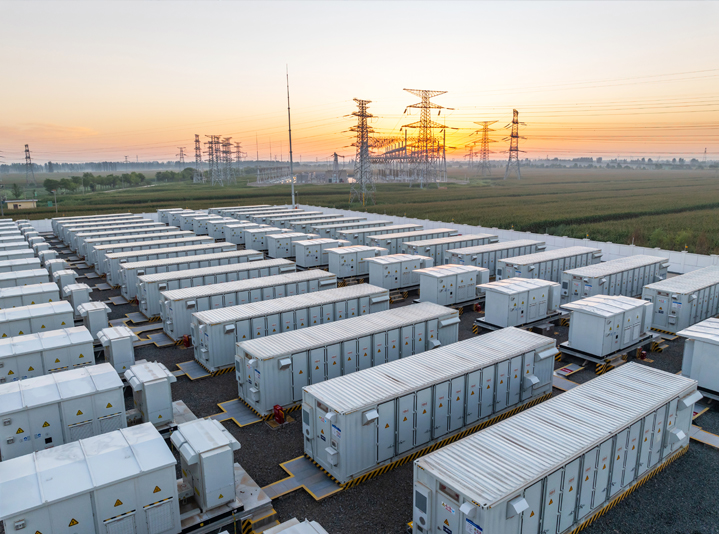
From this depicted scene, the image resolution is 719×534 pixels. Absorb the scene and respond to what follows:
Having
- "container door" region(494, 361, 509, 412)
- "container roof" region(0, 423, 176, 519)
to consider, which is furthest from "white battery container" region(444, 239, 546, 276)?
"container roof" region(0, 423, 176, 519)

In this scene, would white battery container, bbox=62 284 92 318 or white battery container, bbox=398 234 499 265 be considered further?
white battery container, bbox=398 234 499 265

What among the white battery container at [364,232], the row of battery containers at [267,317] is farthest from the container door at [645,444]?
the white battery container at [364,232]

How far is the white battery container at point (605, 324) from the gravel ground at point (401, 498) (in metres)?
5.21

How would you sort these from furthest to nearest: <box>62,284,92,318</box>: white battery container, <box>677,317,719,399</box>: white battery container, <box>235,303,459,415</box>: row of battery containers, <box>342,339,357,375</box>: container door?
1. <box>62,284,92,318</box>: white battery container
2. <box>342,339,357,375</box>: container door
3. <box>677,317,719,399</box>: white battery container
4. <box>235,303,459,415</box>: row of battery containers

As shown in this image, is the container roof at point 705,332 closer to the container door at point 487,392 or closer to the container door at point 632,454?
the container door at point 632,454

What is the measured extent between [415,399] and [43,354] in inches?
571

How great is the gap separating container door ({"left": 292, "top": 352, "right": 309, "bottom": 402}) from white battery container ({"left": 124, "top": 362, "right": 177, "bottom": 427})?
4423 mm

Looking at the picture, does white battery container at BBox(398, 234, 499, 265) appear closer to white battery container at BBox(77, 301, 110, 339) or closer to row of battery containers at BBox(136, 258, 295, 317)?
row of battery containers at BBox(136, 258, 295, 317)

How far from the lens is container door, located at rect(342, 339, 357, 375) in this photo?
65.1ft

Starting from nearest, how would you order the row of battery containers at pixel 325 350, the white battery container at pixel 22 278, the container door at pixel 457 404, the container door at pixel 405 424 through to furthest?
the container door at pixel 405 424 < the container door at pixel 457 404 < the row of battery containers at pixel 325 350 < the white battery container at pixel 22 278

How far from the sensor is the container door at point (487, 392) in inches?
679

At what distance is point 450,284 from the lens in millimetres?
30500

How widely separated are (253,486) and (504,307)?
55.2ft

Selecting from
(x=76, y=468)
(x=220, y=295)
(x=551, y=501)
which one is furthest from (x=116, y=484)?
(x=220, y=295)
